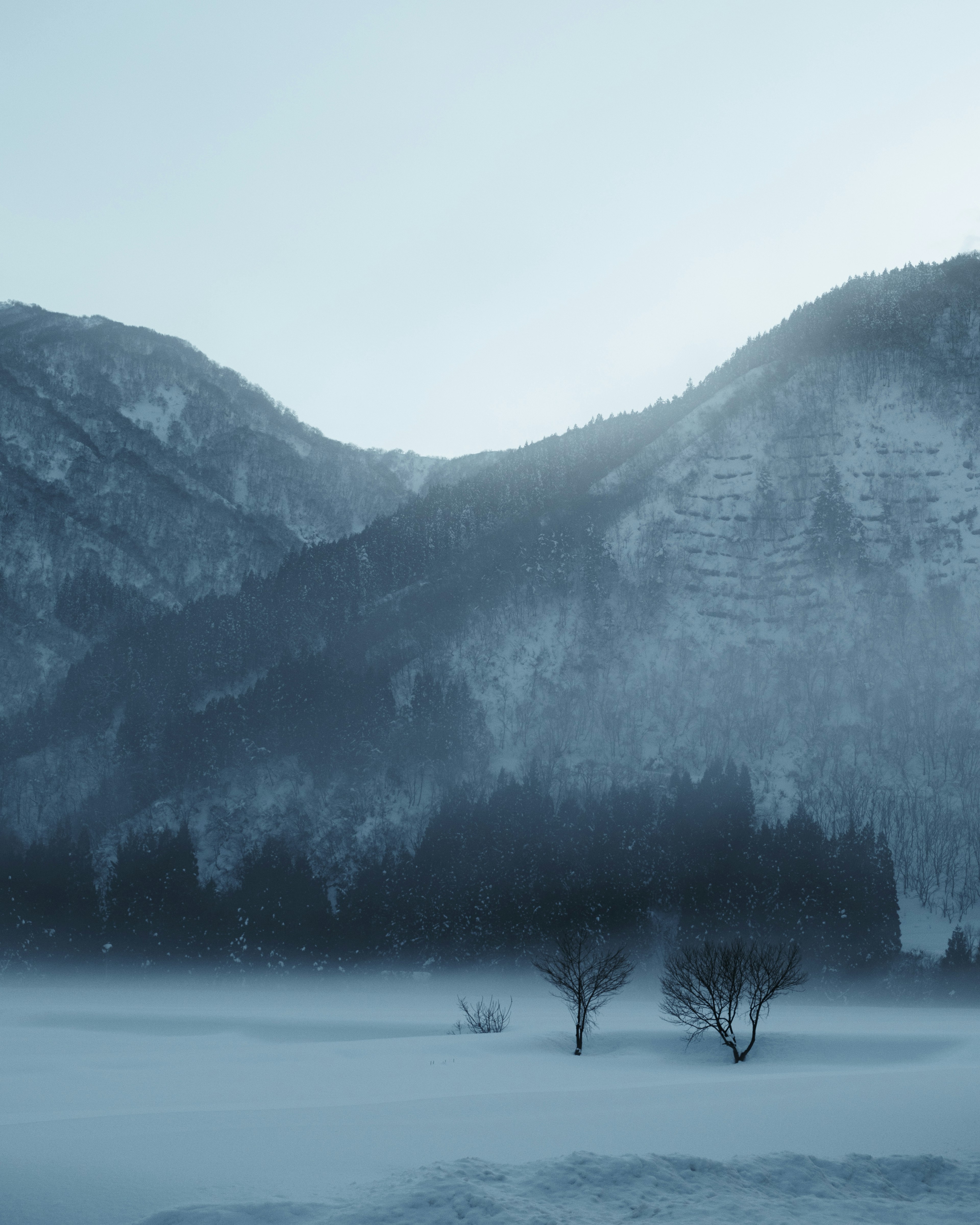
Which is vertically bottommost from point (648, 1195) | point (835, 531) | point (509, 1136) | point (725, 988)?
point (725, 988)

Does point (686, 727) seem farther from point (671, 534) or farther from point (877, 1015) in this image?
point (877, 1015)

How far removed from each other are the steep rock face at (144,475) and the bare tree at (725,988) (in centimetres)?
11645

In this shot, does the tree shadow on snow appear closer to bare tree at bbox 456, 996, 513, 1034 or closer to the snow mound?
bare tree at bbox 456, 996, 513, 1034

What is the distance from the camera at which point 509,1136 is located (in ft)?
67.6

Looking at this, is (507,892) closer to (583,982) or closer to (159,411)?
(583,982)

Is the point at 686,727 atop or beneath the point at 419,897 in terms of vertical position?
atop

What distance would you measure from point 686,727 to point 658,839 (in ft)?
89.4

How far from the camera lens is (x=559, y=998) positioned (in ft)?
227

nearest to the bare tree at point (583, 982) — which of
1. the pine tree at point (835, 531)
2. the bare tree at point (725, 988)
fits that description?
the bare tree at point (725, 988)

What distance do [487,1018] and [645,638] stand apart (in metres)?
69.3

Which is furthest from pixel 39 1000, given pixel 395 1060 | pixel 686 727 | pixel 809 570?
pixel 809 570

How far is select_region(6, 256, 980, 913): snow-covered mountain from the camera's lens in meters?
103

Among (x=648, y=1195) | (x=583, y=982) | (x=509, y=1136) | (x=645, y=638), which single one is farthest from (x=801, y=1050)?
(x=645, y=638)

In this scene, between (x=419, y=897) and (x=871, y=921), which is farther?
(x=419, y=897)
